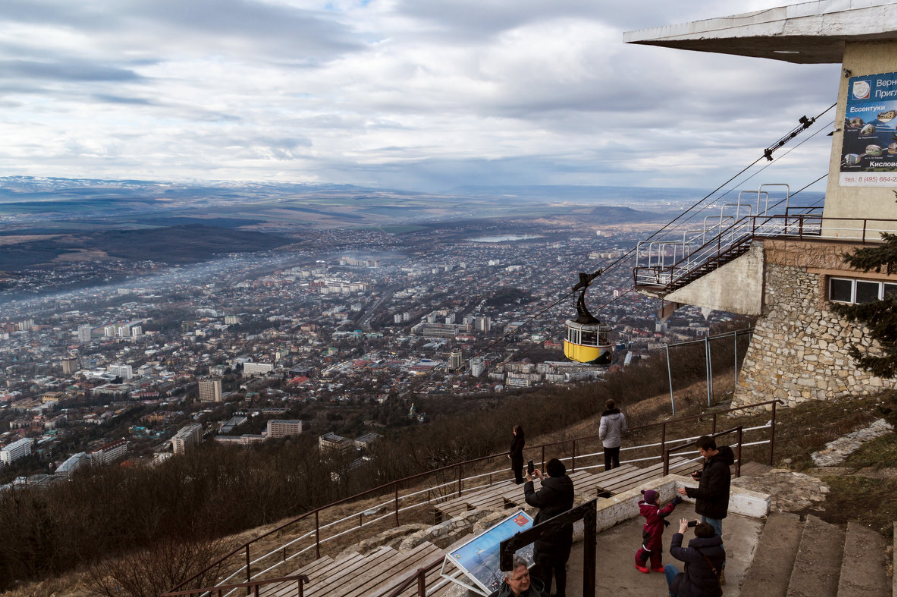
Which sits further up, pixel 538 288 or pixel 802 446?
pixel 802 446

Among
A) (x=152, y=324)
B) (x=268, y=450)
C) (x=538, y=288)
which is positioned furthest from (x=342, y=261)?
(x=268, y=450)

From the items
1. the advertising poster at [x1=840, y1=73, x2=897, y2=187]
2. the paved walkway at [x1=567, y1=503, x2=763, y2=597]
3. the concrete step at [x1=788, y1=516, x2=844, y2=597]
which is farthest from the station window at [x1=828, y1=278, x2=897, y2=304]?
the paved walkway at [x1=567, y1=503, x2=763, y2=597]

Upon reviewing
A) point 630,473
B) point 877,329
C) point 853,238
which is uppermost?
point 853,238

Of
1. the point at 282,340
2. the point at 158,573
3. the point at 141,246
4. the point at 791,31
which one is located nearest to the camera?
the point at 158,573

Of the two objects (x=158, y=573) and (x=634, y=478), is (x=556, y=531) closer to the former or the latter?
(x=634, y=478)

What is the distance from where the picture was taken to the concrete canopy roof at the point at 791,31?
482 inches

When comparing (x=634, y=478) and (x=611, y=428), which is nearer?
(x=634, y=478)

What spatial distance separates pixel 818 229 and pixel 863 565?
10504 millimetres

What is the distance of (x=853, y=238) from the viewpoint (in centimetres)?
1338

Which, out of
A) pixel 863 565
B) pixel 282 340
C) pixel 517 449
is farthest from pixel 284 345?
pixel 863 565

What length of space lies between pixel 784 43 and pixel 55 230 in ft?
718

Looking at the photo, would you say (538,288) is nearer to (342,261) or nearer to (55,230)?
(342,261)

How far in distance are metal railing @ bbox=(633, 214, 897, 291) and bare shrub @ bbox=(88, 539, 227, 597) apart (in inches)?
523

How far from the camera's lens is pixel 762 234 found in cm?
1451
